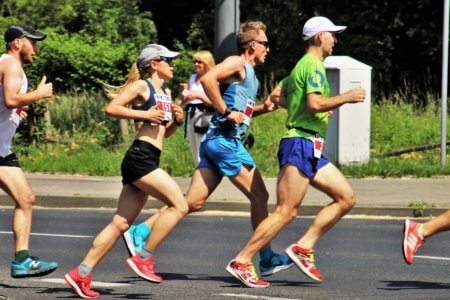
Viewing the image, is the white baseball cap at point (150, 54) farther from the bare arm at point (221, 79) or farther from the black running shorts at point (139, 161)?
the black running shorts at point (139, 161)

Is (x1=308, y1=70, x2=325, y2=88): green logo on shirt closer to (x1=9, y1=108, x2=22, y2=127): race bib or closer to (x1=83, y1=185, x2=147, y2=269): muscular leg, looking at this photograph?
(x1=83, y1=185, x2=147, y2=269): muscular leg

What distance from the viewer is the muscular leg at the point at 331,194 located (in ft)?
29.7

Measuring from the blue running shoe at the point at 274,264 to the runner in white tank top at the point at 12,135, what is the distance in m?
1.48

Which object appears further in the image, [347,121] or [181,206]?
[347,121]

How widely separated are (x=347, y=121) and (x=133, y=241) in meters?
9.29

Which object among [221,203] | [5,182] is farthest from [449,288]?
[221,203]

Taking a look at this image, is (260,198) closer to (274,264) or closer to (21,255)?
(274,264)

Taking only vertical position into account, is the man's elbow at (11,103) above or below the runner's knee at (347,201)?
above

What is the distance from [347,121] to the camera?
18.7 metres

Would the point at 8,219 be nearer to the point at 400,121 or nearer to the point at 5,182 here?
the point at 5,182

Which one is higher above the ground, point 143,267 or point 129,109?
point 129,109

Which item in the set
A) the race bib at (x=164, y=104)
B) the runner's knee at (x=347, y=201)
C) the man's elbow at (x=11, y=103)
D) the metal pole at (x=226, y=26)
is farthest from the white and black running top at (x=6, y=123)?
the metal pole at (x=226, y=26)

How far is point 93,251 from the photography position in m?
8.62

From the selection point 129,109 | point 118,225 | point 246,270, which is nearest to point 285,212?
point 246,270
